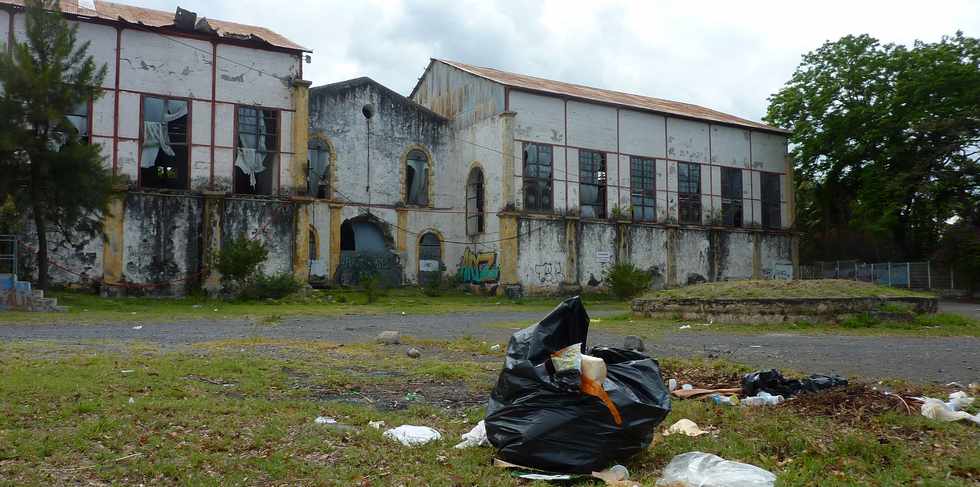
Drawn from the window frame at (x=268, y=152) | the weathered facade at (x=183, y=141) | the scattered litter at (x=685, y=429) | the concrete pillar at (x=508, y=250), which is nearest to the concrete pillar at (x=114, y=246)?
the weathered facade at (x=183, y=141)

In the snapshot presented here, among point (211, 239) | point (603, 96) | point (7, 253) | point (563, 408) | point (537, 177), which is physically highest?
point (603, 96)

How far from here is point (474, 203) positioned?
30.1 m

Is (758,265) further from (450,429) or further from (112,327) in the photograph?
(450,429)

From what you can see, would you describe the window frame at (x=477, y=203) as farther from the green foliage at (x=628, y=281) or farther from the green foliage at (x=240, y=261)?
the green foliage at (x=240, y=261)

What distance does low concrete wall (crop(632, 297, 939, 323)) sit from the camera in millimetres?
13508

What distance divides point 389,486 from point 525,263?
24469 millimetres

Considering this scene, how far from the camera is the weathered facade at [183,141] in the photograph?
22219 millimetres

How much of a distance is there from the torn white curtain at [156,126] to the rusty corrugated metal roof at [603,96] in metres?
11.7

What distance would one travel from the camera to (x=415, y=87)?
35.0 m

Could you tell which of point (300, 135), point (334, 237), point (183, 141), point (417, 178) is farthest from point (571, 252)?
point (183, 141)

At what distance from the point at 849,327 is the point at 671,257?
1920 cm

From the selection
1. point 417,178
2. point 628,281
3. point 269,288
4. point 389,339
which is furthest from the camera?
point 417,178

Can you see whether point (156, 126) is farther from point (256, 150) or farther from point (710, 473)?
point (710, 473)

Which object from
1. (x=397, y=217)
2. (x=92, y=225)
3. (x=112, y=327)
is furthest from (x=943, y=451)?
(x=397, y=217)
